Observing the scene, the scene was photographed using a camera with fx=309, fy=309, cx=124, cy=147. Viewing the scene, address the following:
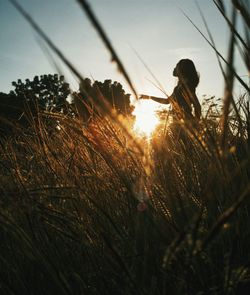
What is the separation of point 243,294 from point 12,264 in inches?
22.8

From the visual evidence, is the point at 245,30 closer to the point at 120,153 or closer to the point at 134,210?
the point at 134,210

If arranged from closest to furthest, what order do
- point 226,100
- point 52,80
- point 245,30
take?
point 226,100, point 245,30, point 52,80

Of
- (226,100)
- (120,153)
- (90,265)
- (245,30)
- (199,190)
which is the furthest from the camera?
(120,153)

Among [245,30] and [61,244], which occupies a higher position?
[245,30]

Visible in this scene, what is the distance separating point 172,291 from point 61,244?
1.09 feet

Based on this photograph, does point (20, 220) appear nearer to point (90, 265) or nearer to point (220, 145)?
point (90, 265)

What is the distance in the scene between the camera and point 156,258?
27.6 inches

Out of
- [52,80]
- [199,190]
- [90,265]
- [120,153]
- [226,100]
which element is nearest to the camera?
[226,100]

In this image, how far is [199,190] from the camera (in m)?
0.90

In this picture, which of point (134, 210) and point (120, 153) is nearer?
point (134, 210)

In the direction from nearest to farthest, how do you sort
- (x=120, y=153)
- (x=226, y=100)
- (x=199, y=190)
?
(x=226, y=100)
(x=199, y=190)
(x=120, y=153)

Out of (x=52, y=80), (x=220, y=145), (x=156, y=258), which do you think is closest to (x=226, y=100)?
(x=220, y=145)

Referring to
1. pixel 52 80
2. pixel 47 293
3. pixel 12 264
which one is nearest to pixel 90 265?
pixel 47 293

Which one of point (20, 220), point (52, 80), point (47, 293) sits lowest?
point (47, 293)
